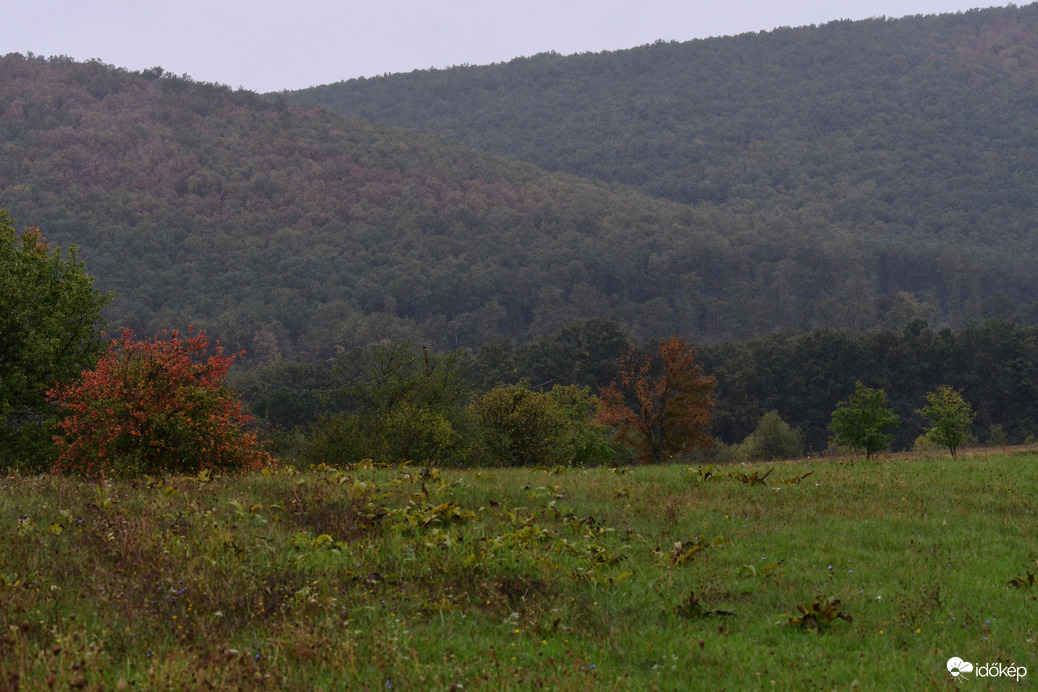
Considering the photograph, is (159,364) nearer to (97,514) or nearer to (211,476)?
(211,476)

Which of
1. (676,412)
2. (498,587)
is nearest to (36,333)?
(498,587)

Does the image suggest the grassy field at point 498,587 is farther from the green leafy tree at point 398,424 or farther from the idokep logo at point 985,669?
the green leafy tree at point 398,424

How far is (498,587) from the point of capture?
8961mm

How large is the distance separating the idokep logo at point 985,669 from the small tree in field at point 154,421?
13192 millimetres

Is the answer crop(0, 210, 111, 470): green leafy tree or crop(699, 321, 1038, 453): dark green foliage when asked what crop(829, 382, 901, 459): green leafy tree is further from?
crop(699, 321, 1038, 453): dark green foliage

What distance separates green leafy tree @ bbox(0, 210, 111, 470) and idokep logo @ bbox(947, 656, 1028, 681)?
24168 mm

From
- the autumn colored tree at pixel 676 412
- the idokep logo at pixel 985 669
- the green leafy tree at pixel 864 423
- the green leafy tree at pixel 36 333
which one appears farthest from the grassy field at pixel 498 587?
the autumn colored tree at pixel 676 412

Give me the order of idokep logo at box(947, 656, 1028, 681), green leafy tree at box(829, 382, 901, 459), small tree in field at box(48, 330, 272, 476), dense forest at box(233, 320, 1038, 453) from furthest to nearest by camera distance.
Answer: dense forest at box(233, 320, 1038, 453), green leafy tree at box(829, 382, 901, 459), small tree in field at box(48, 330, 272, 476), idokep logo at box(947, 656, 1028, 681)

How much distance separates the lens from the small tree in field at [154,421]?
16.3 metres

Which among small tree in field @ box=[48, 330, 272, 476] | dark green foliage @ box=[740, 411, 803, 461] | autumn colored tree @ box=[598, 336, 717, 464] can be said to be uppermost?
small tree in field @ box=[48, 330, 272, 476]

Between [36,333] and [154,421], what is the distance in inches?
468

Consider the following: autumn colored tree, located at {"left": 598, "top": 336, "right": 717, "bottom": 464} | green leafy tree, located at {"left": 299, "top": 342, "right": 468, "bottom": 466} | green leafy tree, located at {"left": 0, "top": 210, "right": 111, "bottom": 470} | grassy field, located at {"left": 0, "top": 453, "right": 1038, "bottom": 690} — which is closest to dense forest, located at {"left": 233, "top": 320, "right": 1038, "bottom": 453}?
autumn colored tree, located at {"left": 598, "top": 336, "right": 717, "bottom": 464}

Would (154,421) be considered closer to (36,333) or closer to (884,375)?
(36,333)

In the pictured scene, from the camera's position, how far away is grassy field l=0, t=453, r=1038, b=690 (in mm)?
6902
